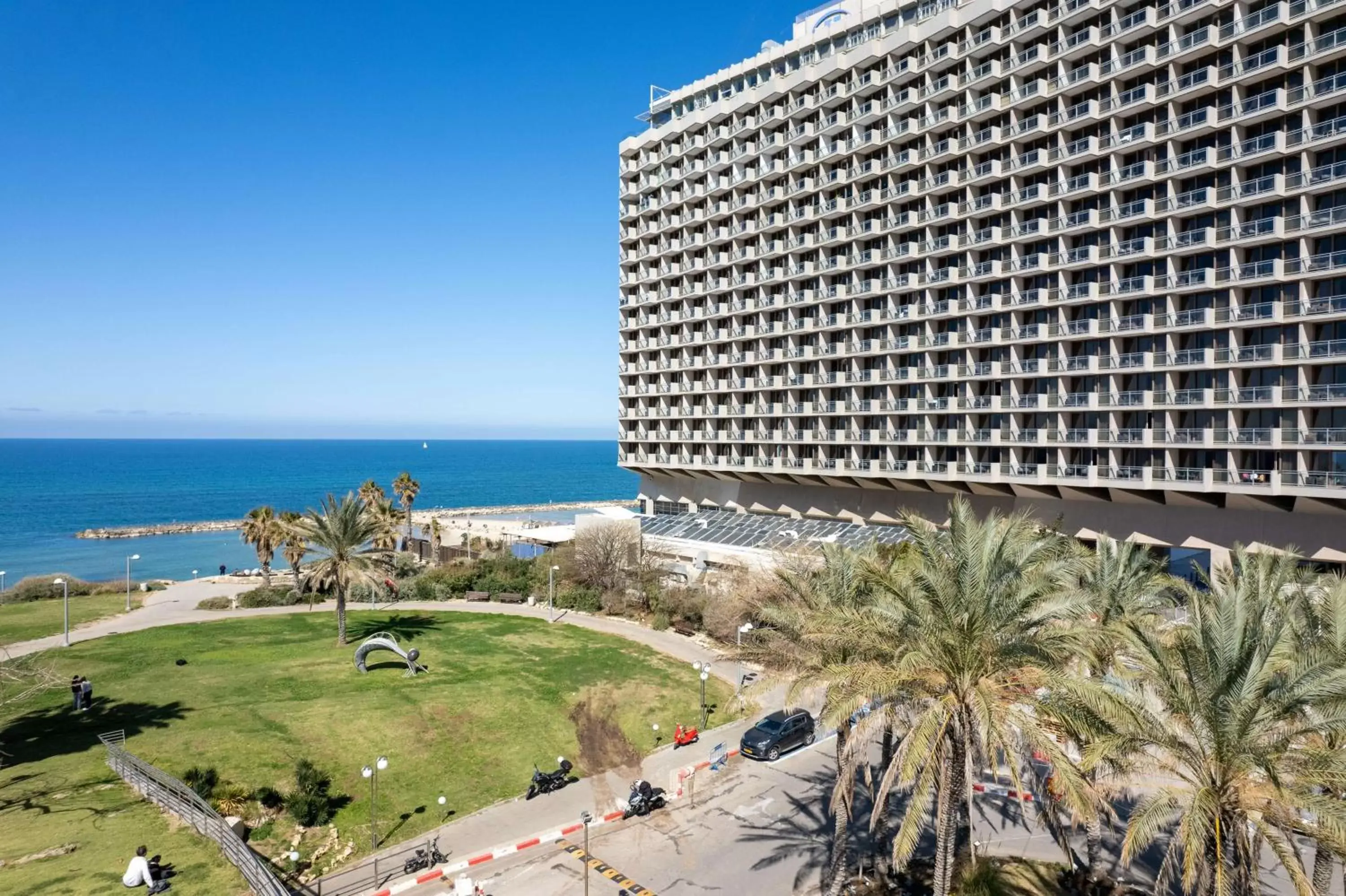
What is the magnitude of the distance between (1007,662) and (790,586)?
853cm

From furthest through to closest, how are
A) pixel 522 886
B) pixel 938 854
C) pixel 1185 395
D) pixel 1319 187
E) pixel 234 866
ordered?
pixel 1185 395, pixel 1319 187, pixel 522 886, pixel 234 866, pixel 938 854

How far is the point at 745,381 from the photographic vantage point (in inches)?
2717

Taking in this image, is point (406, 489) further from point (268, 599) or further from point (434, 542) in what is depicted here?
point (268, 599)

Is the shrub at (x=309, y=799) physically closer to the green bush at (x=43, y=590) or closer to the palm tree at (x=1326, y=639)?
the palm tree at (x=1326, y=639)

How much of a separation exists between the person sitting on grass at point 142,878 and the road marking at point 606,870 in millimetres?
9285

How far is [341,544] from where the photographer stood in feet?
128

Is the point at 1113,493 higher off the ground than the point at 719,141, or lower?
lower

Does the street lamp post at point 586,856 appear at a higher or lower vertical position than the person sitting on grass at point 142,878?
lower


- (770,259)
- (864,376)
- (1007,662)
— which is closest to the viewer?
(1007,662)

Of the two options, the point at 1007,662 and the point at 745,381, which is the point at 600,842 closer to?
the point at 1007,662

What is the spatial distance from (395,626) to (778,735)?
25.7m

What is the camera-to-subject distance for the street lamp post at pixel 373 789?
2197cm

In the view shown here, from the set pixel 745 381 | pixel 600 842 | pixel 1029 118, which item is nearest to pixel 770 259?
pixel 745 381

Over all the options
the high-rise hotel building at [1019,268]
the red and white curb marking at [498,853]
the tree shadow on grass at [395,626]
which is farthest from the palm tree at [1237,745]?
the tree shadow on grass at [395,626]
